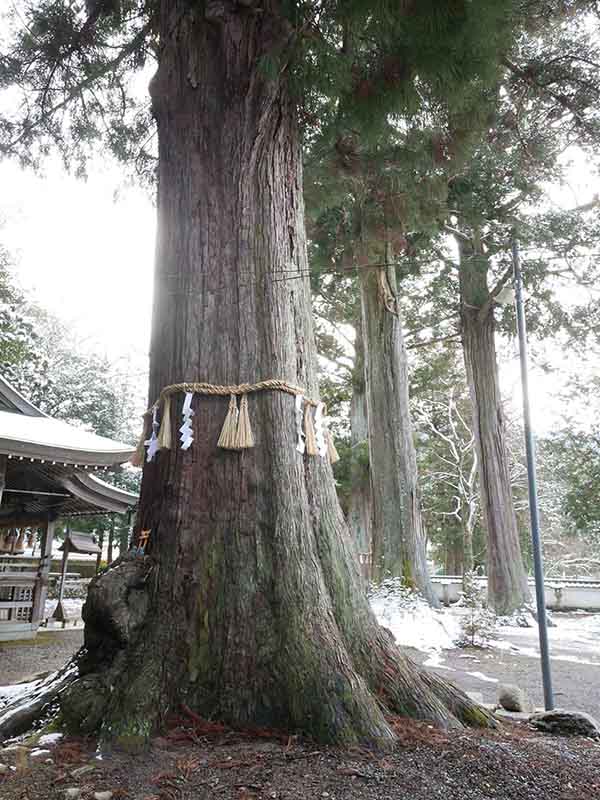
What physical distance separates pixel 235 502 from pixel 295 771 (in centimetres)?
105

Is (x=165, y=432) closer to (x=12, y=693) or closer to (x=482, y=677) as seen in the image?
(x=12, y=693)

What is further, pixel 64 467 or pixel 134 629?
pixel 64 467

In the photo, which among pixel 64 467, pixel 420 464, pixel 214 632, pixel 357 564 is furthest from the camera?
pixel 420 464

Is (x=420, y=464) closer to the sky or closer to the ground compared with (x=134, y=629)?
closer to the sky

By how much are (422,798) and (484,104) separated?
493 centimetres

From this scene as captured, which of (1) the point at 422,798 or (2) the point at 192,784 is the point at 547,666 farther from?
(2) the point at 192,784

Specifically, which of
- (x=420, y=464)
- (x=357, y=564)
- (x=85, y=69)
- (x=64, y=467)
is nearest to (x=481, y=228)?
(x=85, y=69)

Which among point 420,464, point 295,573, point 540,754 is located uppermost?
point 420,464

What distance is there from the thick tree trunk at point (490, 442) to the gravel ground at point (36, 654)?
22.5ft

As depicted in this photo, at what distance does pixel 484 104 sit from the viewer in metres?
4.74


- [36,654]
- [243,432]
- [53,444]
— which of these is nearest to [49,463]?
[53,444]

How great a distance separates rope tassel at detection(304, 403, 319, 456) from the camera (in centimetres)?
278

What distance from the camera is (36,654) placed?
7.10 m

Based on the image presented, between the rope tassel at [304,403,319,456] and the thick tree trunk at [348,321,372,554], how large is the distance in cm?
983
